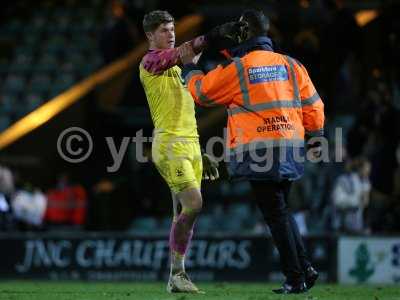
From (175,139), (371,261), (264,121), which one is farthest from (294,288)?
(371,261)

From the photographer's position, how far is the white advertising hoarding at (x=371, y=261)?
1497 cm

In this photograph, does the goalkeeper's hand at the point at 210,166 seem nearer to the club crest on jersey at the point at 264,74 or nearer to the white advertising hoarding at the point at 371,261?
the club crest on jersey at the point at 264,74

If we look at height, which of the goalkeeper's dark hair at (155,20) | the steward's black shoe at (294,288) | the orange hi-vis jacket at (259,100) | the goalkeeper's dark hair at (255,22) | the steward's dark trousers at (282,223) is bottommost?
the steward's black shoe at (294,288)

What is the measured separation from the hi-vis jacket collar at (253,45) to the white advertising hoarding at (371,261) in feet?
21.3

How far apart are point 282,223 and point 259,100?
1.05 meters

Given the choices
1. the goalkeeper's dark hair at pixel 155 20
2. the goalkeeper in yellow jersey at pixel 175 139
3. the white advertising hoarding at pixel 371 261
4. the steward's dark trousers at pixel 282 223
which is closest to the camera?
the steward's dark trousers at pixel 282 223

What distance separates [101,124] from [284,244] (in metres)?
12.0

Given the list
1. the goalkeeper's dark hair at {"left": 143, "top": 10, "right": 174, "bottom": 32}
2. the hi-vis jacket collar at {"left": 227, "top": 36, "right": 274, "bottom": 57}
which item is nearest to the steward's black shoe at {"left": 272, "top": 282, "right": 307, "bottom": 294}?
the hi-vis jacket collar at {"left": 227, "top": 36, "right": 274, "bottom": 57}

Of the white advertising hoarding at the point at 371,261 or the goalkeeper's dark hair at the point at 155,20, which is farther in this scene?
the white advertising hoarding at the point at 371,261

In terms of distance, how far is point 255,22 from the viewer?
9.02m

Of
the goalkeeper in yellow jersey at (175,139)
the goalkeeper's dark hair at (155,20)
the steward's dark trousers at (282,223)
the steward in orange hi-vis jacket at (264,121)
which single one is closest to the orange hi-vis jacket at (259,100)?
→ the steward in orange hi-vis jacket at (264,121)

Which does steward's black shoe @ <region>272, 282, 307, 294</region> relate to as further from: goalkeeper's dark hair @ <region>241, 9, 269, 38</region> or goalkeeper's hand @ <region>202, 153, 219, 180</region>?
goalkeeper's dark hair @ <region>241, 9, 269, 38</region>

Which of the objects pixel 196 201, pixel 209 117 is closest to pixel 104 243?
pixel 209 117

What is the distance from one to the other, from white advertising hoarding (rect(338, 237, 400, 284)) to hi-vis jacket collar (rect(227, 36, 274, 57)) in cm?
648
